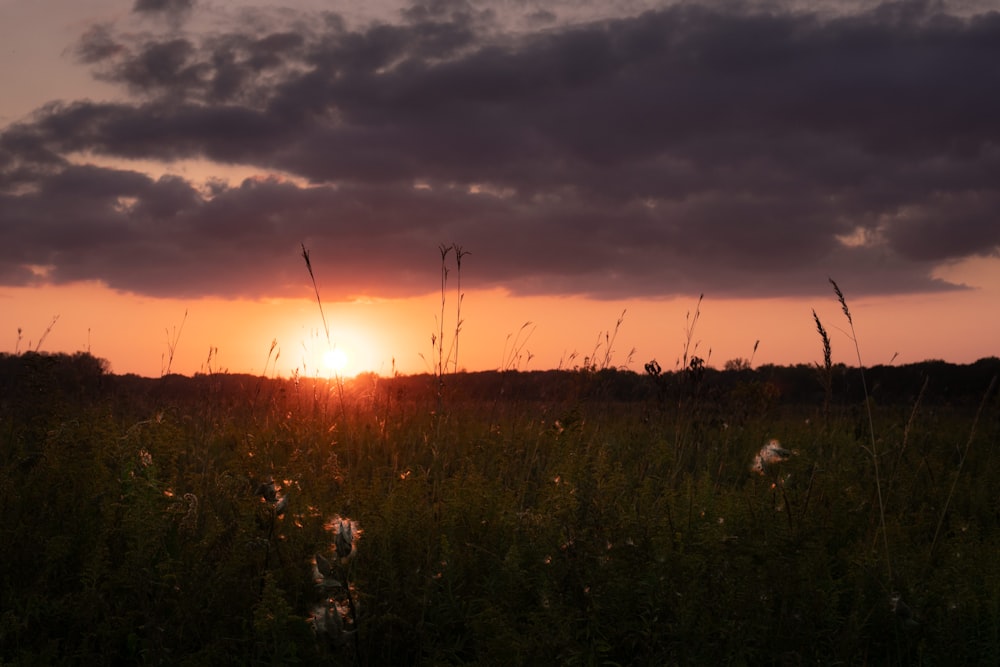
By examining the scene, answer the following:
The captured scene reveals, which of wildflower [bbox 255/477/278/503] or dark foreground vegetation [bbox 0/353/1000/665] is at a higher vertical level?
wildflower [bbox 255/477/278/503]

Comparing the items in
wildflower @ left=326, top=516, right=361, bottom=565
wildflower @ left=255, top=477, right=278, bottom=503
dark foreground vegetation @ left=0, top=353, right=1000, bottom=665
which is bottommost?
dark foreground vegetation @ left=0, top=353, right=1000, bottom=665

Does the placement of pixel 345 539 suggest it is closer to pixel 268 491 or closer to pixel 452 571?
pixel 268 491

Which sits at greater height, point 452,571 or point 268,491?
point 268,491

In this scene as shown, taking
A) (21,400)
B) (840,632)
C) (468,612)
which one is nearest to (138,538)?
(468,612)

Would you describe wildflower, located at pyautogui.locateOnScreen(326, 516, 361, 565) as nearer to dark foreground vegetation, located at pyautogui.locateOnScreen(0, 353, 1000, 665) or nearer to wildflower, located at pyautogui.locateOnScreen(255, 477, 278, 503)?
dark foreground vegetation, located at pyautogui.locateOnScreen(0, 353, 1000, 665)

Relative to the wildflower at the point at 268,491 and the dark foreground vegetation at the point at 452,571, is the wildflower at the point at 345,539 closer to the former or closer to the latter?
the dark foreground vegetation at the point at 452,571

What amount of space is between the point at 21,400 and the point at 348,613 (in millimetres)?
4298

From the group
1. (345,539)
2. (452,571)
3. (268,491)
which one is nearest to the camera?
(345,539)

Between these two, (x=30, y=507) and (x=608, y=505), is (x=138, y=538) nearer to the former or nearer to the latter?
(x=30, y=507)

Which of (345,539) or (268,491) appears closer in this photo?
(345,539)

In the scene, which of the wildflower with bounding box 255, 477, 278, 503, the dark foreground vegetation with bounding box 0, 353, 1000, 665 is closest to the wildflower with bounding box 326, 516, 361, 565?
the dark foreground vegetation with bounding box 0, 353, 1000, 665

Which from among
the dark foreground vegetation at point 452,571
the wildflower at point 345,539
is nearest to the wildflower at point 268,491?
the dark foreground vegetation at point 452,571

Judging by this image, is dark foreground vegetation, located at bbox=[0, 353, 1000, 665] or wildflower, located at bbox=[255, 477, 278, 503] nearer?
dark foreground vegetation, located at bbox=[0, 353, 1000, 665]

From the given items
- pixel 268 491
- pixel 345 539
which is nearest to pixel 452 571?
pixel 268 491
